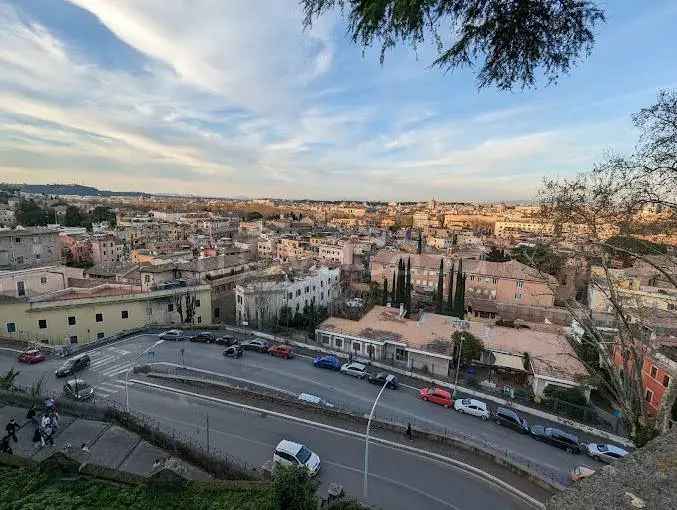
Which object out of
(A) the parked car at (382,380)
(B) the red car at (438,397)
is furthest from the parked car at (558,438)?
(A) the parked car at (382,380)

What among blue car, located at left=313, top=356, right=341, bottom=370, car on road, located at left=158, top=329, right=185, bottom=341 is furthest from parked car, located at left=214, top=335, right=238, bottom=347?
blue car, located at left=313, top=356, right=341, bottom=370

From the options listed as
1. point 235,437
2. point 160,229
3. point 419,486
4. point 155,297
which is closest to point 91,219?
point 160,229

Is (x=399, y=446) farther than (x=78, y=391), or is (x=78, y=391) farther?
(x=78, y=391)

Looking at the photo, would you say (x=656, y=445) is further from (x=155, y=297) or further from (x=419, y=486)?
(x=155, y=297)

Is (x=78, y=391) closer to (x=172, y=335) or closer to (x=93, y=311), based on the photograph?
(x=172, y=335)

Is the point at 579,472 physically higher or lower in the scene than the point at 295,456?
lower

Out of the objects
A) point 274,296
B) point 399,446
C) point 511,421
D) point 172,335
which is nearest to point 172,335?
point 172,335
